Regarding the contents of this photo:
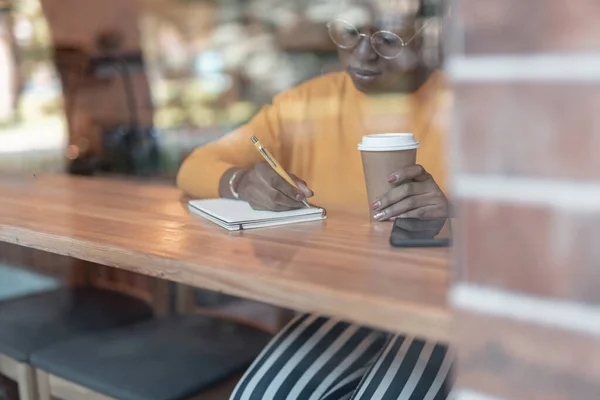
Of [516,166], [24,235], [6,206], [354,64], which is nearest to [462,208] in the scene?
[516,166]

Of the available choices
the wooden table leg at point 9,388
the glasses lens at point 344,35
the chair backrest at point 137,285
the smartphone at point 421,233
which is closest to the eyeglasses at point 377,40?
the glasses lens at point 344,35

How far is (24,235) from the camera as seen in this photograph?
1018 millimetres

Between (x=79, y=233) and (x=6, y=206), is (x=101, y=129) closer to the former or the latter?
(x=6, y=206)

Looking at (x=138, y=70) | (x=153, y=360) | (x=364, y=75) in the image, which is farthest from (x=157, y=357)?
(x=138, y=70)

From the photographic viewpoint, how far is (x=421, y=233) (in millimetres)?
882

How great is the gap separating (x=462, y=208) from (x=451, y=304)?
10cm

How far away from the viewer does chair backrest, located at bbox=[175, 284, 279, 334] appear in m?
1.45

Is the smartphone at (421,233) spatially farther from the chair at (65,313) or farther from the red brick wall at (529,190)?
the chair at (65,313)

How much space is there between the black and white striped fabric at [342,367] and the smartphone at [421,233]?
16cm

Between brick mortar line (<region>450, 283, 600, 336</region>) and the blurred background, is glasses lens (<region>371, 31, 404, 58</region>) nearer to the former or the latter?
brick mortar line (<region>450, 283, 600, 336</region>)

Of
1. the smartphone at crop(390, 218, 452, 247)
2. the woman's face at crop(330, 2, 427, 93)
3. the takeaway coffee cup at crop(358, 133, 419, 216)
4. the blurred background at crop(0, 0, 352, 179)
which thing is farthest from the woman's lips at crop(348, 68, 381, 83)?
the blurred background at crop(0, 0, 352, 179)

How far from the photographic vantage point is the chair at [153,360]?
3.64 ft

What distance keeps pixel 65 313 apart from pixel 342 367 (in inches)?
27.9

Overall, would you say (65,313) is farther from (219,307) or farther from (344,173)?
(344,173)
